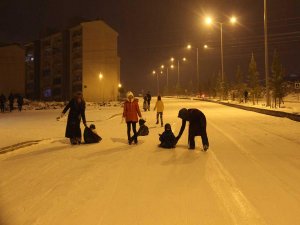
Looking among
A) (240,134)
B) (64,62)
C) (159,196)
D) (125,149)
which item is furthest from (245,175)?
(64,62)

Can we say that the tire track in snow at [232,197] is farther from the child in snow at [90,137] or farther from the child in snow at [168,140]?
the child in snow at [90,137]

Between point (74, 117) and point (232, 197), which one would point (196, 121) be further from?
point (232, 197)

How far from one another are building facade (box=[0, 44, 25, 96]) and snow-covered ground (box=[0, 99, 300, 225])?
62009 millimetres

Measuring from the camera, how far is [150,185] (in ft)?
25.0

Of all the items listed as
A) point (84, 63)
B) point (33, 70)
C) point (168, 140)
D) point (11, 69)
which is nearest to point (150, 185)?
point (168, 140)

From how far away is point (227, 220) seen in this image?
17.9ft

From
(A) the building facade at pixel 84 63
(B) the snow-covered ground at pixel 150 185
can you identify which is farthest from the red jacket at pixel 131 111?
(A) the building facade at pixel 84 63

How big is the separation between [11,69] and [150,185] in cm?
7022

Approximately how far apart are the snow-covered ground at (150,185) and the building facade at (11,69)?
62.0 meters

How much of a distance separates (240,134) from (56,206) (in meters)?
11.3

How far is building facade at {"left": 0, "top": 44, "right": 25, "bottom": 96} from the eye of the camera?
235 ft

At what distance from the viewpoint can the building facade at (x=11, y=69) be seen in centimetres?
7156

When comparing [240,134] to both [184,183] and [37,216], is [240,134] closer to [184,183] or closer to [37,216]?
[184,183]

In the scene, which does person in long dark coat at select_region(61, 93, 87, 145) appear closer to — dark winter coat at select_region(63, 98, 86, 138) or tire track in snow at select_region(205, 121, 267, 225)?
dark winter coat at select_region(63, 98, 86, 138)
